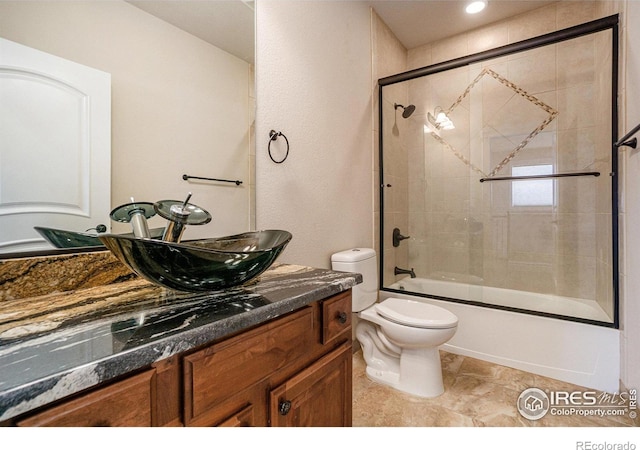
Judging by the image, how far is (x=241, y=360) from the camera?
637 millimetres

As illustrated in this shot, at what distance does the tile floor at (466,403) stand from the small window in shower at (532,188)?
1.27 metres

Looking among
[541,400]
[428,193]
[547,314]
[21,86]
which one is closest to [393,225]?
[428,193]

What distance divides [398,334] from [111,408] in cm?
145

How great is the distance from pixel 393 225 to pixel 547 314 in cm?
117

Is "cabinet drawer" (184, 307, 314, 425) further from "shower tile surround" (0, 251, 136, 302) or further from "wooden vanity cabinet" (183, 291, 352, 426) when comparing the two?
"shower tile surround" (0, 251, 136, 302)

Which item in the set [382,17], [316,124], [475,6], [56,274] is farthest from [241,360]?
[475,6]

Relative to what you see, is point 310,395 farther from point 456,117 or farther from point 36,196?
point 456,117

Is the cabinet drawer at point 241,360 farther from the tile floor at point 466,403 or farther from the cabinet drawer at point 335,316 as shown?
the tile floor at point 466,403

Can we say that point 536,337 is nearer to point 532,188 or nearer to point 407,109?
point 532,188

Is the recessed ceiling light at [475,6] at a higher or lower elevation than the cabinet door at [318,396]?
higher

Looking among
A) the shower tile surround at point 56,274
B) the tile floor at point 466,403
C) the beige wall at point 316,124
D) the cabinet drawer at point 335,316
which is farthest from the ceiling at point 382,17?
the tile floor at point 466,403

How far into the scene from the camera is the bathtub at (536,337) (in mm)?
1700

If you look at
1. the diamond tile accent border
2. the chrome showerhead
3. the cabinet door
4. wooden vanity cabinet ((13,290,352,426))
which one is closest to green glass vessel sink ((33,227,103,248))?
wooden vanity cabinet ((13,290,352,426))

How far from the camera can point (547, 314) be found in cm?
188
